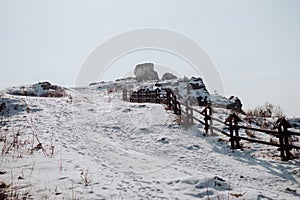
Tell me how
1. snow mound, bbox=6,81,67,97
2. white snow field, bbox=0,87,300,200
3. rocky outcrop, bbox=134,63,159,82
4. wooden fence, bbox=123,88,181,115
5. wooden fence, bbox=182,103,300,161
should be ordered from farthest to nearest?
1. rocky outcrop, bbox=134,63,159,82
2. snow mound, bbox=6,81,67,97
3. wooden fence, bbox=123,88,181,115
4. wooden fence, bbox=182,103,300,161
5. white snow field, bbox=0,87,300,200

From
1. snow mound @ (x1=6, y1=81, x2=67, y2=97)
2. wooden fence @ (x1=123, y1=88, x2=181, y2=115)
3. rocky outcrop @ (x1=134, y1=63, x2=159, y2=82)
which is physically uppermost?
rocky outcrop @ (x1=134, y1=63, x2=159, y2=82)

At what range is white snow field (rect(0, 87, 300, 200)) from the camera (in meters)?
5.58

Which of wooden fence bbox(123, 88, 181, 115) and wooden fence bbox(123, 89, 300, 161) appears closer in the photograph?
wooden fence bbox(123, 89, 300, 161)

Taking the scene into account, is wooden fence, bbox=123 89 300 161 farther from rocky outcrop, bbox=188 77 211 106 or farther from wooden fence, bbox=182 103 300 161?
rocky outcrop, bbox=188 77 211 106

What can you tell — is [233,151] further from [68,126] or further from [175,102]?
[68,126]

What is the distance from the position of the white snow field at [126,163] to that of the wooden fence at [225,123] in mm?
441

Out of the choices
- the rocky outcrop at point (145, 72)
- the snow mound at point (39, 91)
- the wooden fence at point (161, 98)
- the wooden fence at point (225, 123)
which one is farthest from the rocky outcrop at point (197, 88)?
the snow mound at point (39, 91)

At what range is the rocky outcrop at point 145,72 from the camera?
5800cm

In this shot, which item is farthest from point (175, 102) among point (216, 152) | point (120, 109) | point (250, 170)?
point (250, 170)

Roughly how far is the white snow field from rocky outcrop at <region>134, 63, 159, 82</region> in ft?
146

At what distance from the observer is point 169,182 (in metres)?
6.41

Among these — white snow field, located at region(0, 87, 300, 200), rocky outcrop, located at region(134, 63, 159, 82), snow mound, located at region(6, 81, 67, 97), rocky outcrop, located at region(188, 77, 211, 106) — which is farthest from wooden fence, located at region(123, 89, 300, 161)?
rocky outcrop, located at region(134, 63, 159, 82)

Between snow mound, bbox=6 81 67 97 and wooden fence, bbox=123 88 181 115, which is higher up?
snow mound, bbox=6 81 67 97

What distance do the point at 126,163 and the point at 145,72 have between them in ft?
170
